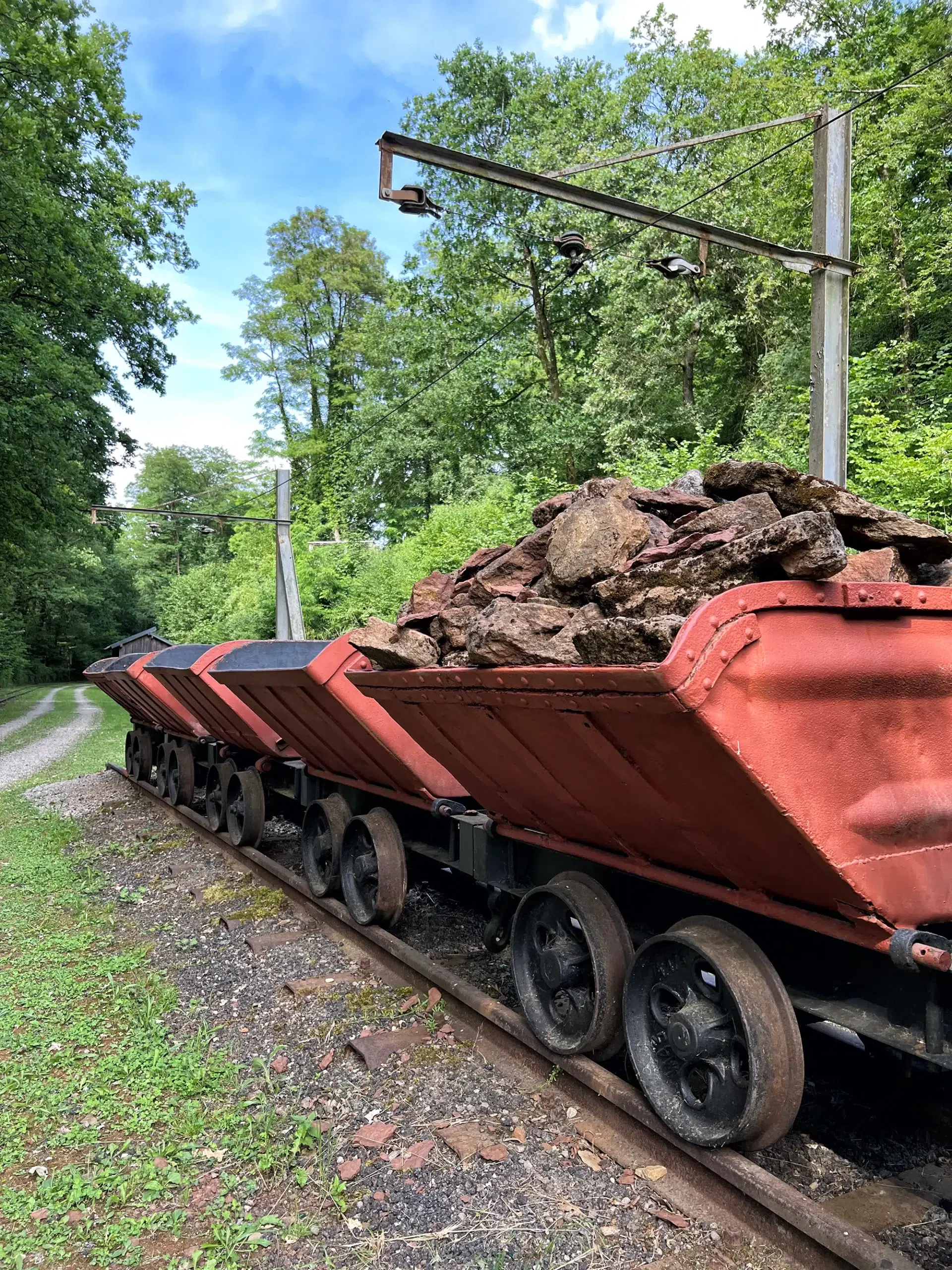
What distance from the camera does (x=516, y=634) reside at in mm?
3377

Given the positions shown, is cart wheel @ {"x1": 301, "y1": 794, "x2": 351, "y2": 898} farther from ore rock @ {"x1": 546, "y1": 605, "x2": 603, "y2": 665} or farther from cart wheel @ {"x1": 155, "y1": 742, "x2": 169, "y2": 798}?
cart wheel @ {"x1": 155, "y1": 742, "x2": 169, "y2": 798}

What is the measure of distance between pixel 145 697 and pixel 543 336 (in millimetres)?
20209

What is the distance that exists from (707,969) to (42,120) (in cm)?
2618

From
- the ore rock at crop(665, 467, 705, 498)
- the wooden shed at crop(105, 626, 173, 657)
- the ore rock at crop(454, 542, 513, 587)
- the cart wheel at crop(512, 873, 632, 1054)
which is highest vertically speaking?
the ore rock at crop(665, 467, 705, 498)

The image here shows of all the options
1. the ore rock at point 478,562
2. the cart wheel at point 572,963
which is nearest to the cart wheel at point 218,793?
the ore rock at point 478,562

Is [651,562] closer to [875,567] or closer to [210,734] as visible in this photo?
[875,567]

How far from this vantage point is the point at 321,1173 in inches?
129

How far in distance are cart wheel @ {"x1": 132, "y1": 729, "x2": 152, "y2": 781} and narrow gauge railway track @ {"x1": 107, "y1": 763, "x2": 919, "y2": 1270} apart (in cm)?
908

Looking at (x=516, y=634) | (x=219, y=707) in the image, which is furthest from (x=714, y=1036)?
(x=219, y=707)

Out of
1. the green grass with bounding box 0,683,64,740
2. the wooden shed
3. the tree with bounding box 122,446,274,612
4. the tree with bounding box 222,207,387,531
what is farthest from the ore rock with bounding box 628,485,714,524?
the tree with bounding box 122,446,274,612

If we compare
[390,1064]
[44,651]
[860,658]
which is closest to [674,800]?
[860,658]

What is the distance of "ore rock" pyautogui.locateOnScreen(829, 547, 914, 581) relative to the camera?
304cm

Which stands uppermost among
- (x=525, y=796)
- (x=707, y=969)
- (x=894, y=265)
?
(x=894, y=265)

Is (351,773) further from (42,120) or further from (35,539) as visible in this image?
(42,120)
